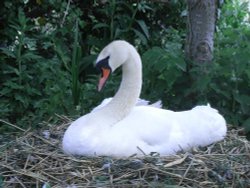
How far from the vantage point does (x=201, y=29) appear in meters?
5.80

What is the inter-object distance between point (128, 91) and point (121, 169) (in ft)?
2.56

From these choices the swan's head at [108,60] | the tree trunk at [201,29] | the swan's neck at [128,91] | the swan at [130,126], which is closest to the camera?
the swan at [130,126]

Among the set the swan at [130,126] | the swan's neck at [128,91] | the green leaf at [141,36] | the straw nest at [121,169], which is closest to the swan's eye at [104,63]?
the swan at [130,126]

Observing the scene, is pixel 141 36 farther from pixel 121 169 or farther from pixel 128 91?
pixel 121 169

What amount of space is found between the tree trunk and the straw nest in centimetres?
135

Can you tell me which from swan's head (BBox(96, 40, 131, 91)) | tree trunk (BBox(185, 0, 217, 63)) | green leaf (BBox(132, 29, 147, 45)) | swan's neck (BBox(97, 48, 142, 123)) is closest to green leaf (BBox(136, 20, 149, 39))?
green leaf (BBox(132, 29, 147, 45))

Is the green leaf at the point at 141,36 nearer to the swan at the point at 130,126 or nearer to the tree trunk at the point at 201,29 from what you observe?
the tree trunk at the point at 201,29

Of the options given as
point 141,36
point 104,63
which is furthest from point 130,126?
point 141,36

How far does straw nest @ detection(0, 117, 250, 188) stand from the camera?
405 centimetres

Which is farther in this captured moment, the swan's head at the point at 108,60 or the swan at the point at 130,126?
the swan's head at the point at 108,60

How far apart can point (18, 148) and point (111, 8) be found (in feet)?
10.1

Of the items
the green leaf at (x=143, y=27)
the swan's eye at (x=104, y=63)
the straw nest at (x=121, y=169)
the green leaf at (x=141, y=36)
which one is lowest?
the straw nest at (x=121, y=169)

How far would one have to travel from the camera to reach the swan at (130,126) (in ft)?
14.5

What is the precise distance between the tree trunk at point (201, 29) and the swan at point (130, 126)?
893 millimetres
